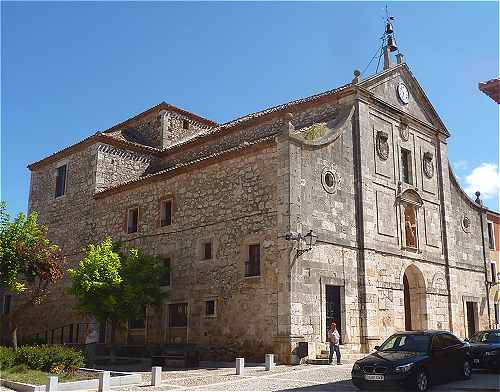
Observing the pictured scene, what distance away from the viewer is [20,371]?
13844mm

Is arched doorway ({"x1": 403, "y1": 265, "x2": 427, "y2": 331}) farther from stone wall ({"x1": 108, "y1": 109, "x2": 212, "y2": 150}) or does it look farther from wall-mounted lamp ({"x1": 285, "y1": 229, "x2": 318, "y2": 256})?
stone wall ({"x1": 108, "y1": 109, "x2": 212, "y2": 150})

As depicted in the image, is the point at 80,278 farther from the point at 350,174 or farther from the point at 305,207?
the point at 350,174

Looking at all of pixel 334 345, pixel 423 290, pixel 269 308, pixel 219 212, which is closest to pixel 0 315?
pixel 219 212

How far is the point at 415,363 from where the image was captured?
1098cm

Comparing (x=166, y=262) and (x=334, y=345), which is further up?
(x=166, y=262)

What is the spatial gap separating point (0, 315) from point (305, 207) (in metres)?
17.4

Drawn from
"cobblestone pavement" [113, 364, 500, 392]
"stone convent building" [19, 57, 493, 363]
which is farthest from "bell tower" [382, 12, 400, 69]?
"cobblestone pavement" [113, 364, 500, 392]

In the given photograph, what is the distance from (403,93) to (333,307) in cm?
1108

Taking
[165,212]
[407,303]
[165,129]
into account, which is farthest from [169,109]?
[407,303]

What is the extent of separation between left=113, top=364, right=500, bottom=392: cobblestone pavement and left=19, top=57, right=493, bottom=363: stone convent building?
5.78ft

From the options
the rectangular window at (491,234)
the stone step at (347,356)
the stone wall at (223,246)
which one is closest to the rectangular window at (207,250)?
the stone wall at (223,246)

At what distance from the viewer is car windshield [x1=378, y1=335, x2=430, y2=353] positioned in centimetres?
1190

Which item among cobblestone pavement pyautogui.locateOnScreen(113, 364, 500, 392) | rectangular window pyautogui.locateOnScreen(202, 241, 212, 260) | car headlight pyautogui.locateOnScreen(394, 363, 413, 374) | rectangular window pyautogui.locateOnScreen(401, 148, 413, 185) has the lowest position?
cobblestone pavement pyautogui.locateOnScreen(113, 364, 500, 392)

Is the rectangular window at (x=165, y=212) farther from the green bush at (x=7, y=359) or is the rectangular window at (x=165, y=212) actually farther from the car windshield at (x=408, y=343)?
the car windshield at (x=408, y=343)
